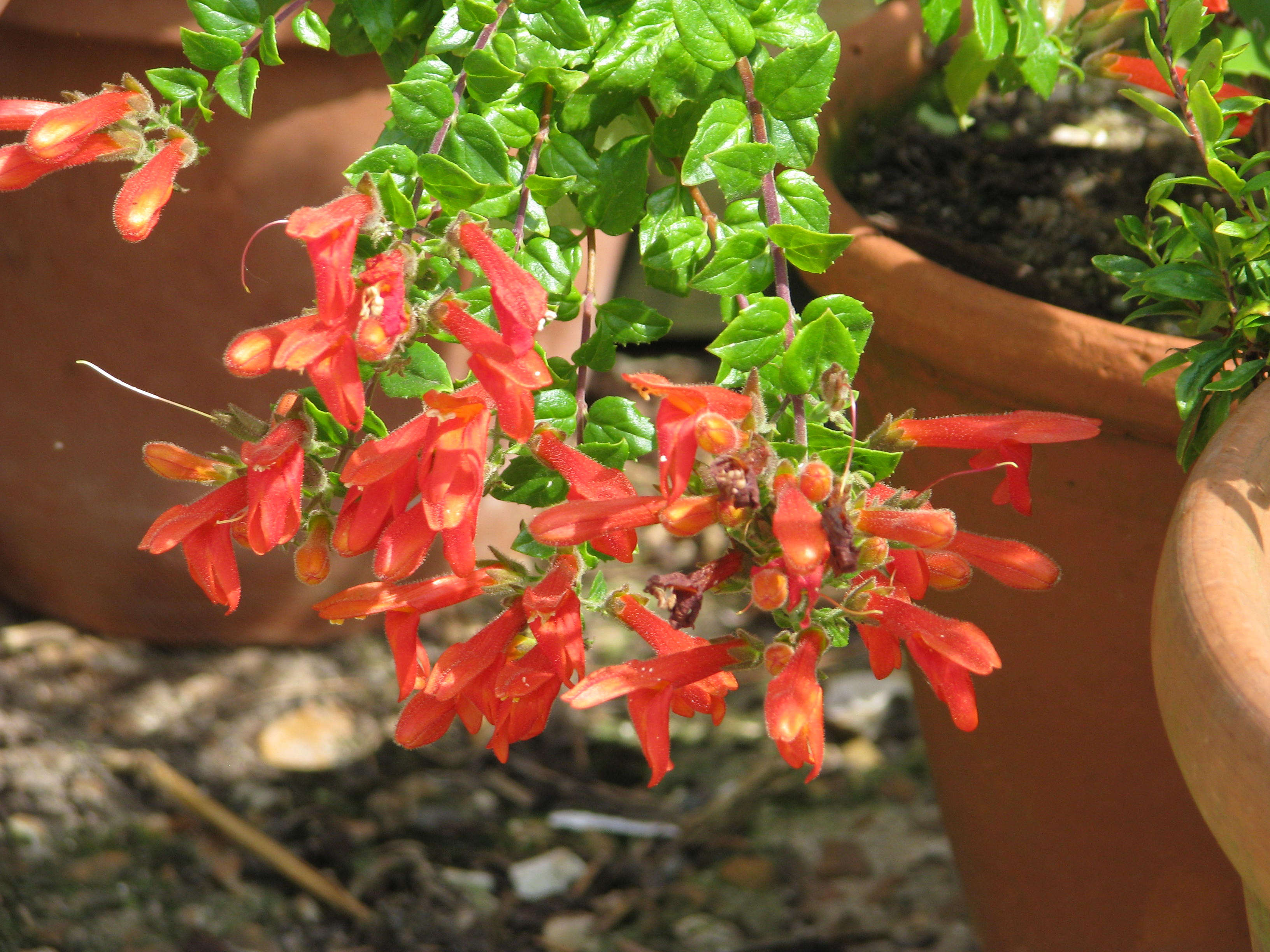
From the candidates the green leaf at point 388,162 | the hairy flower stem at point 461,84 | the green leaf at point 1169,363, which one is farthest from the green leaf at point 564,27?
the green leaf at point 1169,363

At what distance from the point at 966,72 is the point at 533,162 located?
1.65 feet

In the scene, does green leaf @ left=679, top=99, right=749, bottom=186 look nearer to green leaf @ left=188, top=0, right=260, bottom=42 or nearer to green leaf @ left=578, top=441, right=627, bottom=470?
green leaf @ left=578, top=441, right=627, bottom=470

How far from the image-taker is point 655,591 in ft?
2.22

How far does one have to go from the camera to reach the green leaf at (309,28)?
0.80 metres

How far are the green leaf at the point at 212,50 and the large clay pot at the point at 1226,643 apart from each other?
66 cm

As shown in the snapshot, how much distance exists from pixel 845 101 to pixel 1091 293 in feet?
1.17

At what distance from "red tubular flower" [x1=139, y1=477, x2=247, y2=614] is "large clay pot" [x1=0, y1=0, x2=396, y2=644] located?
0.73 meters

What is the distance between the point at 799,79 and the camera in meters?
0.74

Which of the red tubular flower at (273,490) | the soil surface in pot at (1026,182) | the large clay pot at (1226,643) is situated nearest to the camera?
the large clay pot at (1226,643)

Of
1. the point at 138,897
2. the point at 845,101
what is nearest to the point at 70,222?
the point at 138,897

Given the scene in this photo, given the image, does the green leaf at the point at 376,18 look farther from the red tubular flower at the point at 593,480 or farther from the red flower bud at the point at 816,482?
the red flower bud at the point at 816,482

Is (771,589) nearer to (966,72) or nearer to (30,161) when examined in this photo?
(30,161)

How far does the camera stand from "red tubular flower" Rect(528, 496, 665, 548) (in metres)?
0.63

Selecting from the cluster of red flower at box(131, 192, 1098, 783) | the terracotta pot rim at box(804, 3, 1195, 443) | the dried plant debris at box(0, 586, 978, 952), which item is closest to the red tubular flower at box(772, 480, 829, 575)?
the cluster of red flower at box(131, 192, 1098, 783)
